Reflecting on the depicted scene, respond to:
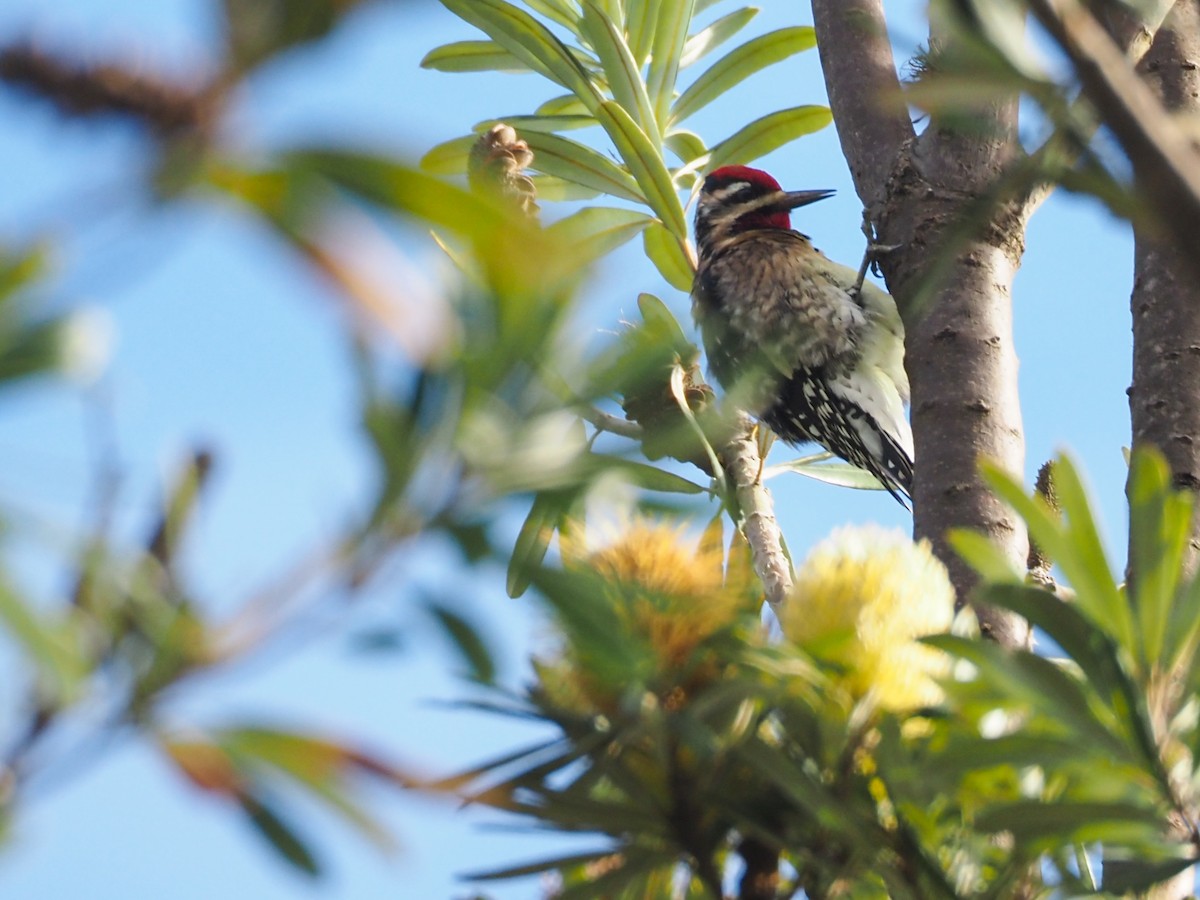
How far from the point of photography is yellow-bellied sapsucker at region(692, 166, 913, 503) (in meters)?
3.91

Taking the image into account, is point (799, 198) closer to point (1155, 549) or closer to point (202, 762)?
point (1155, 549)

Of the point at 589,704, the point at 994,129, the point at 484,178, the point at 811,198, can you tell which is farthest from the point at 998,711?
the point at 811,198

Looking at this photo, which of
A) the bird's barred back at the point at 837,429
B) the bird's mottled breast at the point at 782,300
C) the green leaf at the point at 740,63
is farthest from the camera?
the bird's mottled breast at the point at 782,300

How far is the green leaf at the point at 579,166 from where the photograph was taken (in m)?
2.48

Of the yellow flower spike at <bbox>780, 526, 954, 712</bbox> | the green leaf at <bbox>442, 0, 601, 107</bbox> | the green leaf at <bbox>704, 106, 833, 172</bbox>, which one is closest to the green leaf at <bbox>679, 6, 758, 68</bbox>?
the green leaf at <bbox>704, 106, 833, 172</bbox>

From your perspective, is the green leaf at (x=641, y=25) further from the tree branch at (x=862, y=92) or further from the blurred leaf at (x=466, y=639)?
the blurred leaf at (x=466, y=639)

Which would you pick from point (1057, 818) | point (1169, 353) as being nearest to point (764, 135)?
point (1169, 353)

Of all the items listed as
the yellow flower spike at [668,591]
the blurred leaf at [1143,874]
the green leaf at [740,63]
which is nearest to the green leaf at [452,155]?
the green leaf at [740,63]

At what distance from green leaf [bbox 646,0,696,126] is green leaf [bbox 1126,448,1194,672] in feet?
6.44

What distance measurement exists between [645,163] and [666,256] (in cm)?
43

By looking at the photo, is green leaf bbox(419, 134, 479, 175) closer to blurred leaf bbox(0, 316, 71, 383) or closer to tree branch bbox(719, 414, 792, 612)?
tree branch bbox(719, 414, 792, 612)

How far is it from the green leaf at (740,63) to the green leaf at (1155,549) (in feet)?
6.76

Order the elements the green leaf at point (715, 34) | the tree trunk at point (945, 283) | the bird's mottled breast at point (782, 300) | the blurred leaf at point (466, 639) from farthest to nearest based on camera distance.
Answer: the bird's mottled breast at point (782, 300), the green leaf at point (715, 34), the tree trunk at point (945, 283), the blurred leaf at point (466, 639)

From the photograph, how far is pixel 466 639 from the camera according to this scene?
50 cm
